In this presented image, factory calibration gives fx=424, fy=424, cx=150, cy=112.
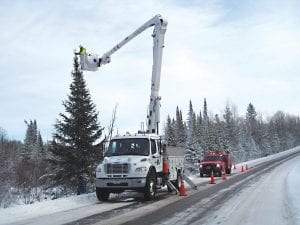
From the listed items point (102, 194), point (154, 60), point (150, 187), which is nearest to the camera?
point (150, 187)

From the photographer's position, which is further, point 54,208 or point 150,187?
point 150,187

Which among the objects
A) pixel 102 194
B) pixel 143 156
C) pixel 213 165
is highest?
pixel 213 165

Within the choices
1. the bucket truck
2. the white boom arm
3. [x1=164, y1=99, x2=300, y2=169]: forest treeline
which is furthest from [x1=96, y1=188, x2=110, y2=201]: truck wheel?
[x1=164, y1=99, x2=300, y2=169]: forest treeline

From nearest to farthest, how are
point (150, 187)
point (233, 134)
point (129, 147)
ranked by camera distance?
point (150, 187), point (129, 147), point (233, 134)

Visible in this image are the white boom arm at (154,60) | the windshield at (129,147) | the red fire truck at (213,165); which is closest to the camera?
the windshield at (129,147)

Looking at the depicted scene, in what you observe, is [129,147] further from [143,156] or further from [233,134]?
[233,134]

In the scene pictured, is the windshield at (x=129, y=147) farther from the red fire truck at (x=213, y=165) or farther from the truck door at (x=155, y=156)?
the red fire truck at (x=213, y=165)

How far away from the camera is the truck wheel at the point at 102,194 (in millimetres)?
16281

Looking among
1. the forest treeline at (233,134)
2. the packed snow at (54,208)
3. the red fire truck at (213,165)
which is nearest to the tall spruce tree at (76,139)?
the red fire truck at (213,165)

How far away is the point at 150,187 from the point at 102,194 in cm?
191

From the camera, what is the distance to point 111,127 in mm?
48969

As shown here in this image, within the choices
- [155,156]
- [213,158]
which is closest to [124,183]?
[155,156]

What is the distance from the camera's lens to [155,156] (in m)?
17.3

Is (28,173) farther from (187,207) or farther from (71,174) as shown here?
(187,207)
